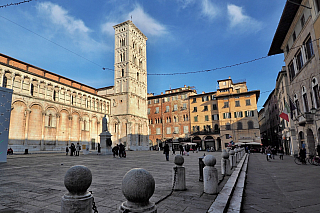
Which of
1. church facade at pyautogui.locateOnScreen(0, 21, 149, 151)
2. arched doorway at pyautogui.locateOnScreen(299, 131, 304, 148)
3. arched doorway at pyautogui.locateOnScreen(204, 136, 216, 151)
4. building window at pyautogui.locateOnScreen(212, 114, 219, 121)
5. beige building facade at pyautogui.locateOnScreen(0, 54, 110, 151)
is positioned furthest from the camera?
building window at pyautogui.locateOnScreen(212, 114, 219, 121)

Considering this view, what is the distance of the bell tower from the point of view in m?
46.3

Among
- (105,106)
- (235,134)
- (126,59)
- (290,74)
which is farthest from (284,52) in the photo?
(105,106)

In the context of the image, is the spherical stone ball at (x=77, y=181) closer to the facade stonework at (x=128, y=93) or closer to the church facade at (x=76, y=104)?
the church facade at (x=76, y=104)

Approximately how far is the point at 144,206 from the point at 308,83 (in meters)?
18.7

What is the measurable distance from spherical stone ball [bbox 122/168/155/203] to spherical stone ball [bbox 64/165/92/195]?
683 mm

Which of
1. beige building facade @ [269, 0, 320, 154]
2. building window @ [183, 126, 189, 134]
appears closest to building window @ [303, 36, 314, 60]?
beige building facade @ [269, 0, 320, 154]

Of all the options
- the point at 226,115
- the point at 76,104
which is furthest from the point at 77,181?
the point at 226,115

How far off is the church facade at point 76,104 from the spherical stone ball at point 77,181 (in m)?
32.2

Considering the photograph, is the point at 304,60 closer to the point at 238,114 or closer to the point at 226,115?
the point at 238,114

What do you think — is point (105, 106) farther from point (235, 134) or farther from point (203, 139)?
point (235, 134)

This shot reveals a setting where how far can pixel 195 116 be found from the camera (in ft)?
154

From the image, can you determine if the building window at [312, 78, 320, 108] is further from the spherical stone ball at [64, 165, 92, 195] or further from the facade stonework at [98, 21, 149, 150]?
the facade stonework at [98, 21, 149, 150]

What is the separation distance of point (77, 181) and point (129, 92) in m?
45.2

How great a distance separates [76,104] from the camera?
40344mm
